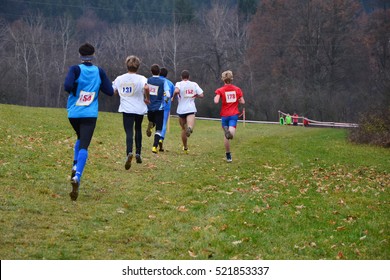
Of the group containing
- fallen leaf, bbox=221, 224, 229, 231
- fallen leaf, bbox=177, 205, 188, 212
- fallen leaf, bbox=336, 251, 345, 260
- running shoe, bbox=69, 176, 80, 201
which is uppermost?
running shoe, bbox=69, 176, 80, 201

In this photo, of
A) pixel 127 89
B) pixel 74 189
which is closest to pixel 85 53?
pixel 74 189

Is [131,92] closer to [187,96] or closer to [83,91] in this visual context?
[83,91]

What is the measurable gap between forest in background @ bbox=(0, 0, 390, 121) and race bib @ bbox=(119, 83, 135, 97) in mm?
46169

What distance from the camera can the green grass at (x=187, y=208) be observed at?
7039mm

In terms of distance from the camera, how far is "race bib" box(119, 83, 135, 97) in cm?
1255

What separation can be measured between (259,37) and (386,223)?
67.6 meters

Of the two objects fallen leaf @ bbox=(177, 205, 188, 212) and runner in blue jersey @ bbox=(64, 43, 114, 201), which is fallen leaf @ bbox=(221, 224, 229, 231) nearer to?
fallen leaf @ bbox=(177, 205, 188, 212)

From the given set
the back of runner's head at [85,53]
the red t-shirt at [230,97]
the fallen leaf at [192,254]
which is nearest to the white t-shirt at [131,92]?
the back of runner's head at [85,53]

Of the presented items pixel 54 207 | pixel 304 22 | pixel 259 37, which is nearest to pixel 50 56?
pixel 259 37

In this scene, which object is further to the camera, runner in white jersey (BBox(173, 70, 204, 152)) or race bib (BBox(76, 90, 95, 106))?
runner in white jersey (BBox(173, 70, 204, 152))

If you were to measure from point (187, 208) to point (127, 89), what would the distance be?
12.9 feet

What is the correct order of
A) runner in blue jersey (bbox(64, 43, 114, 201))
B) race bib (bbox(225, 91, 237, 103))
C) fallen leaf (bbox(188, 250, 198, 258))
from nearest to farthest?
fallen leaf (bbox(188, 250, 198, 258)), runner in blue jersey (bbox(64, 43, 114, 201)), race bib (bbox(225, 91, 237, 103))

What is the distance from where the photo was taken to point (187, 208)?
937cm

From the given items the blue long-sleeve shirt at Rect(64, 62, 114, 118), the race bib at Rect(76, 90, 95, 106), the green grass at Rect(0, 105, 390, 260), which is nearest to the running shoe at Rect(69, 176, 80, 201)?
the green grass at Rect(0, 105, 390, 260)
